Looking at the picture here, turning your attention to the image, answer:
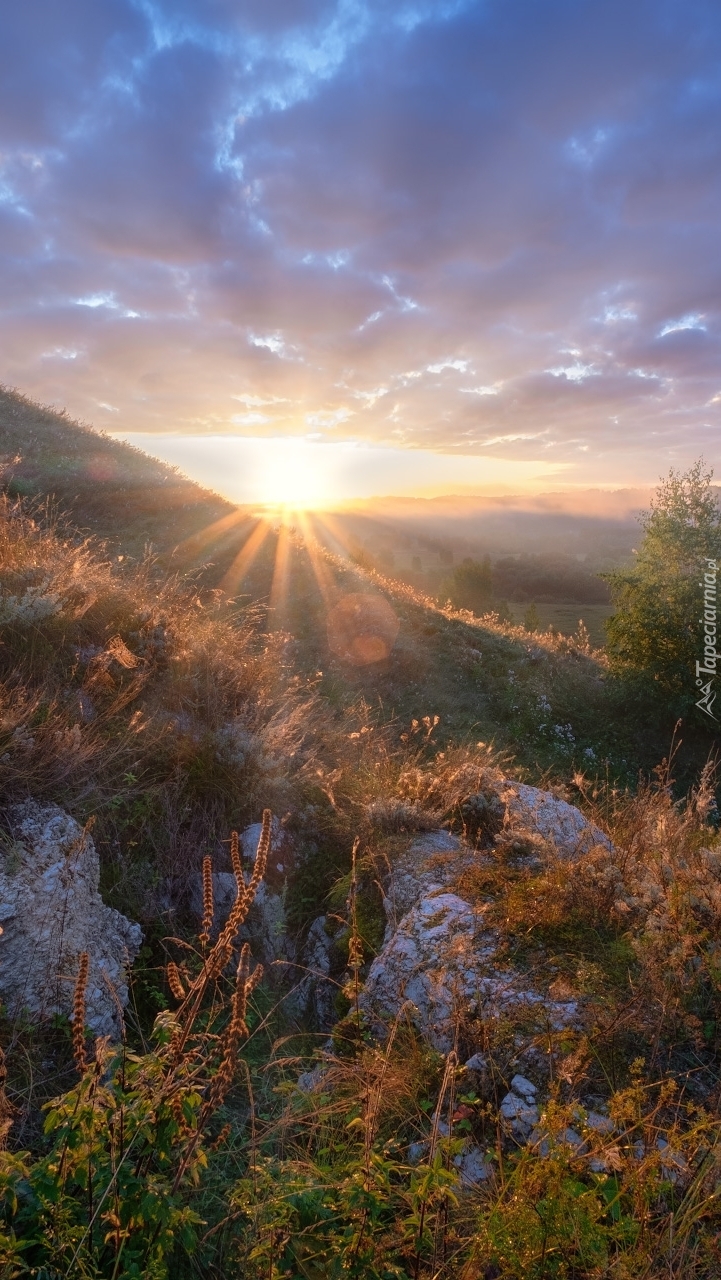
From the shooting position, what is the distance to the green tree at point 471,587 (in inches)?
2009

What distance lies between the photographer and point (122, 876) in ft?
13.5

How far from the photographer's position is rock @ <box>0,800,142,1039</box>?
320cm

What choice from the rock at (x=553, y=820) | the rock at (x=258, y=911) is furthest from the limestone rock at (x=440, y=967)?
the rock at (x=258, y=911)

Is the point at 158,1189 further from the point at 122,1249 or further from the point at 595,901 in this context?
the point at 595,901

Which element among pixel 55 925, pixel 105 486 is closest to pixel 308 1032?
pixel 55 925

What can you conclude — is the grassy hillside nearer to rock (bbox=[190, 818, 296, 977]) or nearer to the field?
rock (bbox=[190, 818, 296, 977])

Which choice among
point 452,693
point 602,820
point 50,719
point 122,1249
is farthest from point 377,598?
point 122,1249

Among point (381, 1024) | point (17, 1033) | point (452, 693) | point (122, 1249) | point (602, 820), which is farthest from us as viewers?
point (452, 693)

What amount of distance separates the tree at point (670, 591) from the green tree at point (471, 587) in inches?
1142

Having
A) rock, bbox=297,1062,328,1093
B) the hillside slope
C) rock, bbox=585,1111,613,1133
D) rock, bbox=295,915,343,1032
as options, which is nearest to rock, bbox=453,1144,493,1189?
rock, bbox=585,1111,613,1133

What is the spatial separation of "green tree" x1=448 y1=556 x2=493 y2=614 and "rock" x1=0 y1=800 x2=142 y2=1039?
4684cm

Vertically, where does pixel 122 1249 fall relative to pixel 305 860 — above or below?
above

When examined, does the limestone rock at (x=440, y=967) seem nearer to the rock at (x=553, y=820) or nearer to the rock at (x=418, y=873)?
the rock at (x=418, y=873)

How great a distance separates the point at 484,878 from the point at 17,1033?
9.03 feet
